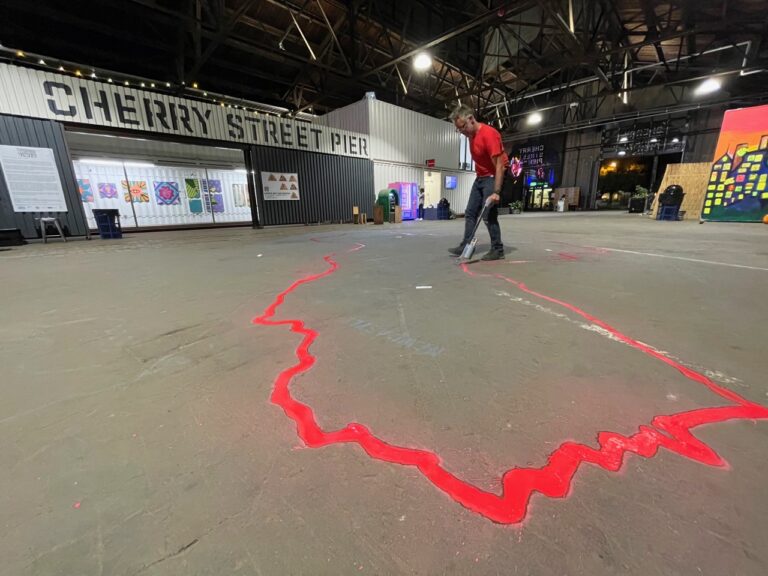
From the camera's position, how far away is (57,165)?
7.00 metres

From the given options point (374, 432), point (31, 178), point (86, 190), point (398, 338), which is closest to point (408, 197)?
point (31, 178)

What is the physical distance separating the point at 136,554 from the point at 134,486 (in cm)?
20

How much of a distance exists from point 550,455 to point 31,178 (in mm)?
10565

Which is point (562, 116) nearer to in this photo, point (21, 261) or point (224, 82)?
point (224, 82)

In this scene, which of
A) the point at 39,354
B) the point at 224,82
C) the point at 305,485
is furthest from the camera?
the point at 224,82

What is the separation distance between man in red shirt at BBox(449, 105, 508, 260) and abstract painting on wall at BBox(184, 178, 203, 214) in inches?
500

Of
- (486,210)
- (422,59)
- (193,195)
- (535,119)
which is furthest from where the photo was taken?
(535,119)

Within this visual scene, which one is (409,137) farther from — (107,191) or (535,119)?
(107,191)

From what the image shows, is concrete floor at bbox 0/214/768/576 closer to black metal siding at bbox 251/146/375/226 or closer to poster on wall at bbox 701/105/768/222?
poster on wall at bbox 701/105/768/222

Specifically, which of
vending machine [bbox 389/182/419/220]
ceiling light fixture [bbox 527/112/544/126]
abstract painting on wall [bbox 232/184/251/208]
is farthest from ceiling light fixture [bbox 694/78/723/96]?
abstract painting on wall [bbox 232/184/251/208]

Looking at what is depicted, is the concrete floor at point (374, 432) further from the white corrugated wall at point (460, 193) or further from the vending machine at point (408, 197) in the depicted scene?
the white corrugated wall at point (460, 193)

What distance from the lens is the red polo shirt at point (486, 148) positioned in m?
3.18

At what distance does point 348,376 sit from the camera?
3.98 ft

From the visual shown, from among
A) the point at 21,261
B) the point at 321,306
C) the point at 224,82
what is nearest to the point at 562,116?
the point at 224,82
